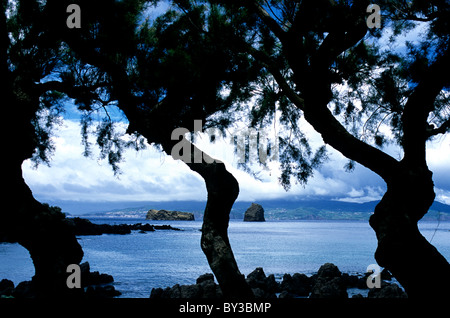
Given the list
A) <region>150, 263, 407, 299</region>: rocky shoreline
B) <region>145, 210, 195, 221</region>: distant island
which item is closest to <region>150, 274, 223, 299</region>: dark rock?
<region>150, 263, 407, 299</region>: rocky shoreline

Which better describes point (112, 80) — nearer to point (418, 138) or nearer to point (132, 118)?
point (132, 118)

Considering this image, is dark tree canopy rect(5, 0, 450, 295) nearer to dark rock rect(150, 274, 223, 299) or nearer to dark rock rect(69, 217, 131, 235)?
dark rock rect(150, 274, 223, 299)

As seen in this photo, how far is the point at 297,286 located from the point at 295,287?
103mm

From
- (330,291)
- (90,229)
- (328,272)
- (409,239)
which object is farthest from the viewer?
(90,229)

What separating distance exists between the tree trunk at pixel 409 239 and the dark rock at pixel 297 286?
35.3ft

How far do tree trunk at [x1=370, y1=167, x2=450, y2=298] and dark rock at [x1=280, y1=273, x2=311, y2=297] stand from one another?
1077cm

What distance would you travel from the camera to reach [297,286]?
16.3 metres

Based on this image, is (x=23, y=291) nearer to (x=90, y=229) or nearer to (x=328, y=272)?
(x=328, y=272)

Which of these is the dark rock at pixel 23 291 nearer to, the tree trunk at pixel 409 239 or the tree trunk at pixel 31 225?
the tree trunk at pixel 31 225

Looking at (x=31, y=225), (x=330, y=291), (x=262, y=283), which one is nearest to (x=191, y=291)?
(x=330, y=291)

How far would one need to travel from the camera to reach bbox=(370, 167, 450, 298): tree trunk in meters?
5.52

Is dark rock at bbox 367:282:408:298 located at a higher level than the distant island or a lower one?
higher

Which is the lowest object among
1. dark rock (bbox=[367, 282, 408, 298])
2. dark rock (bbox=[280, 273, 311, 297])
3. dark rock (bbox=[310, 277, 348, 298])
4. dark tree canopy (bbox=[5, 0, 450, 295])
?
dark rock (bbox=[280, 273, 311, 297])
